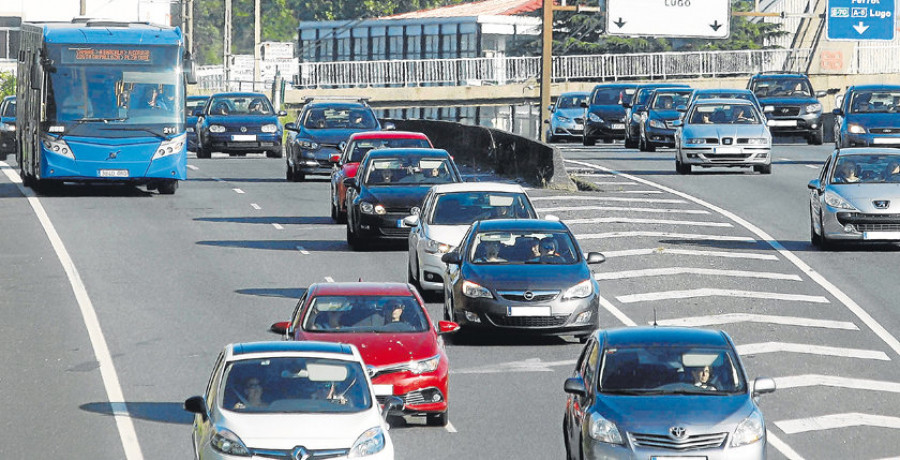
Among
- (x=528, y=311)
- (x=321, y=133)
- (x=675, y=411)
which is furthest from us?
(x=321, y=133)

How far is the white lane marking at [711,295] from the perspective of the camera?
80.7ft

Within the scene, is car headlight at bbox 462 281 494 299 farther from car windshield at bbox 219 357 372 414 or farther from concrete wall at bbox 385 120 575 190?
concrete wall at bbox 385 120 575 190

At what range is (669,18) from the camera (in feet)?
222

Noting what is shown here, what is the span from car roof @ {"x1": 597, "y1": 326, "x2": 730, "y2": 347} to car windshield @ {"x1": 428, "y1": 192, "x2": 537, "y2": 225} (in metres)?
10.7

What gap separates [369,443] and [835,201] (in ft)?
56.4

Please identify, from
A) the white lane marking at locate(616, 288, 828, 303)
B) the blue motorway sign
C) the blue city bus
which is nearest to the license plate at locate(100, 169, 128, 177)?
the blue city bus

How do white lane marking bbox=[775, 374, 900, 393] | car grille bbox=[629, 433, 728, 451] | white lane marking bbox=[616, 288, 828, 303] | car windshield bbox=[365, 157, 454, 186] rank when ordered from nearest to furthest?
car grille bbox=[629, 433, 728, 451]
white lane marking bbox=[775, 374, 900, 393]
white lane marking bbox=[616, 288, 828, 303]
car windshield bbox=[365, 157, 454, 186]

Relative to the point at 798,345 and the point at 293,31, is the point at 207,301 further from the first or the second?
the point at 293,31

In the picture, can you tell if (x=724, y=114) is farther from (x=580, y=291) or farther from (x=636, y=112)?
(x=580, y=291)

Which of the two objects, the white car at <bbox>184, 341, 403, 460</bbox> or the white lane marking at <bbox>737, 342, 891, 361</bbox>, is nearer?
the white car at <bbox>184, 341, 403, 460</bbox>

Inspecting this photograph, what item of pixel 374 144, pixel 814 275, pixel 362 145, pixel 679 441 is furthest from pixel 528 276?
pixel 374 144

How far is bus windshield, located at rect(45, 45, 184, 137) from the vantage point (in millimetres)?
35156

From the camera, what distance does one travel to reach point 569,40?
91.8m

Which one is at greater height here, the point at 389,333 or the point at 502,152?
the point at 502,152
